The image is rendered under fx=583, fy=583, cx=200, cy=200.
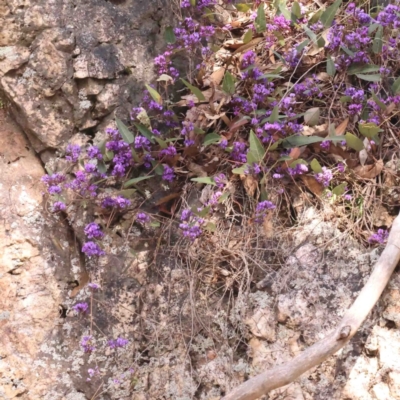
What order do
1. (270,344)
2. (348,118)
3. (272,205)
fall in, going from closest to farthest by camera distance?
1. (270,344)
2. (272,205)
3. (348,118)

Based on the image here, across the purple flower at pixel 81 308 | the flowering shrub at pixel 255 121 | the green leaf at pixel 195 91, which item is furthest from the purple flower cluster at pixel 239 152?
the purple flower at pixel 81 308

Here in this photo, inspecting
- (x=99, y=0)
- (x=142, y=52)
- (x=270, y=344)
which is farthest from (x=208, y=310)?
(x=99, y=0)

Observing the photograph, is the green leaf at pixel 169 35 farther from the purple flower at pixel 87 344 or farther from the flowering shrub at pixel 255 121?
the purple flower at pixel 87 344

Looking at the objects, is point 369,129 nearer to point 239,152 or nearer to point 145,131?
point 239,152

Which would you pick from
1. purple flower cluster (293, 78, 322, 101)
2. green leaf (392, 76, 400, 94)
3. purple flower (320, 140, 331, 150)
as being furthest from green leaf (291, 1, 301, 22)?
purple flower (320, 140, 331, 150)

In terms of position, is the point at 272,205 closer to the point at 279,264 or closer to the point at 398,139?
the point at 279,264

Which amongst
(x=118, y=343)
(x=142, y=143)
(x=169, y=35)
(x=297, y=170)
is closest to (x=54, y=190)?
(x=142, y=143)

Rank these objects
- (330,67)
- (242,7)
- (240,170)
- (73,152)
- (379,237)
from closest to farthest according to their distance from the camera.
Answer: (379,237)
(240,170)
(73,152)
(330,67)
(242,7)
